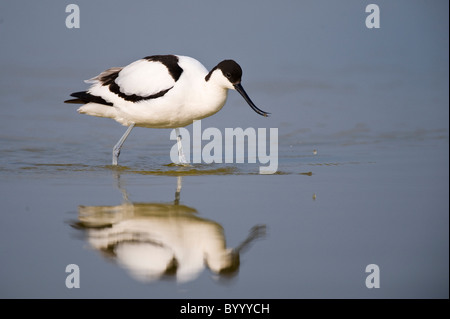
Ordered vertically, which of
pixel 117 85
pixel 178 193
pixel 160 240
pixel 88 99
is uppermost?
pixel 117 85

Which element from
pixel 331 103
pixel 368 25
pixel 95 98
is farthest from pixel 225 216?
pixel 368 25

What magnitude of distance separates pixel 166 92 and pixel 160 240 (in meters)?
3.17

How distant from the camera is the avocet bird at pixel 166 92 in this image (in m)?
7.91

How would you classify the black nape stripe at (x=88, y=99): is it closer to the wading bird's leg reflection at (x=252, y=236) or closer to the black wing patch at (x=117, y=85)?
the black wing patch at (x=117, y=85)

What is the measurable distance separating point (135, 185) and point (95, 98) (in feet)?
6.29

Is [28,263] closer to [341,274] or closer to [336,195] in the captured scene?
[341,274]

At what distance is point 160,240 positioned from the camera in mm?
5109

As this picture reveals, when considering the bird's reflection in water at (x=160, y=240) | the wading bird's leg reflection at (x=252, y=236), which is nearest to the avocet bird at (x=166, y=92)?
the bird's reflection in water at (x=160, y=240)

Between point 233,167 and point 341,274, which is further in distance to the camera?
point 233,167

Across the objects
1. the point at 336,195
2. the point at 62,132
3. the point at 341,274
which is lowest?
the point at 341,274

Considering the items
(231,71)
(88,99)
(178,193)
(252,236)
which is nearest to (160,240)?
(252,236)

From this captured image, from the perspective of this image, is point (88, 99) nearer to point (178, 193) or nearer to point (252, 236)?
point (178, 193)

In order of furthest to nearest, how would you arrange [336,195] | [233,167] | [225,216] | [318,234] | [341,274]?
[233,167] < [336,195] < [225,216] < [318,234] < [341,274]

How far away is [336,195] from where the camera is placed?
671 cm
